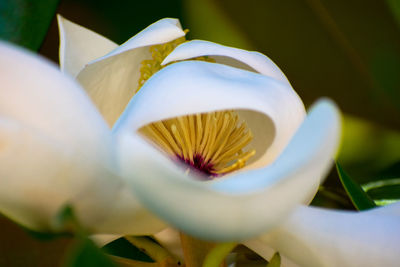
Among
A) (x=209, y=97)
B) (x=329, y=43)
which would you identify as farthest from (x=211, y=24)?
(x=209, y=97)

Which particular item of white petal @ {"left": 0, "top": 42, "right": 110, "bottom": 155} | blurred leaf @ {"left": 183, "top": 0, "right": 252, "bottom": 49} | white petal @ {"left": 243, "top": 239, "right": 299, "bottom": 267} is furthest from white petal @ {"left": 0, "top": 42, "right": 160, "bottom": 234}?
blurred leaf @ {"left": 183, "top": 0, "right": 252, "bottom": 49}

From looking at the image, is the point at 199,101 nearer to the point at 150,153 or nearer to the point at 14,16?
the point at 150,153

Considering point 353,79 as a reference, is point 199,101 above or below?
above

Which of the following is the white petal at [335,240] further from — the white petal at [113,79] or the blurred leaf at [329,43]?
the blurred leaf at [329,43]

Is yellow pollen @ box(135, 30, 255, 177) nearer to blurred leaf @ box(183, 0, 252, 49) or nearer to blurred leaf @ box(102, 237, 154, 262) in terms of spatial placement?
blurred leaf @ box(102, 237, 154, 262)

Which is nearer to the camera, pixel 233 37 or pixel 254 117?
pixel 254 117

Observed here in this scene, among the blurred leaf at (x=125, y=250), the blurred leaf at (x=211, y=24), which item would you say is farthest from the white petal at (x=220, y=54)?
the blurred leaf at (x=211, y=24)

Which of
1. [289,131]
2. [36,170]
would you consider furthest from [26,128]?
[289,131]
